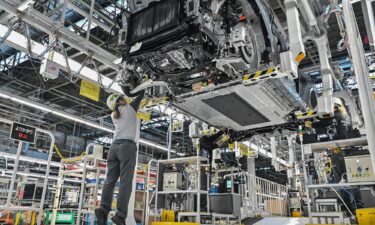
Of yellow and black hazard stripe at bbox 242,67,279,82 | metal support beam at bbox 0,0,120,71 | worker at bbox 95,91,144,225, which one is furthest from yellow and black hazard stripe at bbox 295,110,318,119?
metal support beam at bbox 0,0,120,71

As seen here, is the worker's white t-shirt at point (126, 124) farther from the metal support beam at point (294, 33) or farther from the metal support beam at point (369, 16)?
the metal support beam at point (369, 16)

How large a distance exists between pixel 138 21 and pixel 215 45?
0.88 m

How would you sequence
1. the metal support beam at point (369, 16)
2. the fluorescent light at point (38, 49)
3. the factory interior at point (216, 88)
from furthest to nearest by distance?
the fluorescent light at point (38, 49)
the metal support beam at point (369, 16)
the factory interior at point (216, 88)

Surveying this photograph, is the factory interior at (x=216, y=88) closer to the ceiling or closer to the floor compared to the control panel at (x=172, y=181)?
closer to the ceiling

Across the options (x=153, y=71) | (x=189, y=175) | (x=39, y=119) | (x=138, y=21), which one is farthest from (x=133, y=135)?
(x=39, y=119)

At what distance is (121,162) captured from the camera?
338 cm

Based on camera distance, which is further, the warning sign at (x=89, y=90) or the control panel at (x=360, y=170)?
the warning sign at (x=89, y=90)

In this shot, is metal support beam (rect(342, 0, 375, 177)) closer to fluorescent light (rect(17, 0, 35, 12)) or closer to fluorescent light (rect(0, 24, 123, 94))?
fluorescent light (rect(17, 0, 35, 12))

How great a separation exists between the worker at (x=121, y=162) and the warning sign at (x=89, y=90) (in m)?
2.71

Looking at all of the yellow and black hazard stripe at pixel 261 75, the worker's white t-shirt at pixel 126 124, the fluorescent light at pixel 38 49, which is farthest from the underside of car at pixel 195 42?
the fluorescent light at pixel 38 49

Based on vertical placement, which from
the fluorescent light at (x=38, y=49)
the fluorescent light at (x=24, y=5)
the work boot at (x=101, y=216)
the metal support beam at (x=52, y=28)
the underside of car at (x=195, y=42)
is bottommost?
the work boot at (x=101, y=216)

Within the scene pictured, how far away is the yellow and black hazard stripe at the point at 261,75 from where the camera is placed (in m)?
3.13

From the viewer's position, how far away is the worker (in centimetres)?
312

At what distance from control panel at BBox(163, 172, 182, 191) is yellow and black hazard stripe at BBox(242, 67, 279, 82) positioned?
398 cm
